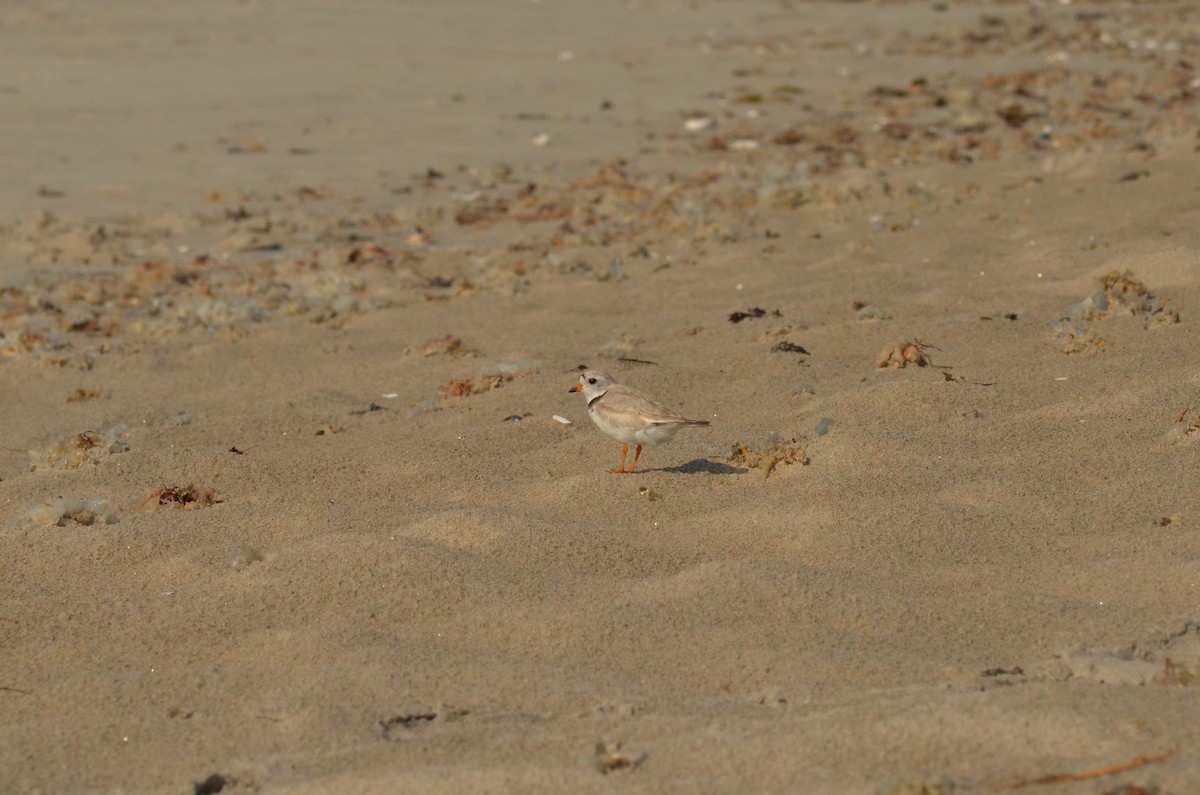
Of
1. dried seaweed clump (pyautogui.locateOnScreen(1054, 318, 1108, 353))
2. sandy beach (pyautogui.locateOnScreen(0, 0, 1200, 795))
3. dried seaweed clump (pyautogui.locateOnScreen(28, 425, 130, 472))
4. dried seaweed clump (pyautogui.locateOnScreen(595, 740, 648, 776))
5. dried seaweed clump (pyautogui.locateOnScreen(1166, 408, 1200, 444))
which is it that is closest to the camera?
dried seaweed clump (pyautogui.locateOnScreen(595, 740, 648, 776))

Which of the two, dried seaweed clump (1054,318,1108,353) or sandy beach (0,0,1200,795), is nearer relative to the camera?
sandy beach (0,0,1200,795)

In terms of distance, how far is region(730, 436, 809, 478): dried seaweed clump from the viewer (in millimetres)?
5402

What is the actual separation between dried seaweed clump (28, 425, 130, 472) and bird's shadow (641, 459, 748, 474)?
95.1 inches

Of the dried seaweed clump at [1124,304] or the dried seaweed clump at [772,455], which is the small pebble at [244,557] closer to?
the dried seaweed clump at [772,455]

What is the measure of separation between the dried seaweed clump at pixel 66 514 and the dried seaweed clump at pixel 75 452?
71cm

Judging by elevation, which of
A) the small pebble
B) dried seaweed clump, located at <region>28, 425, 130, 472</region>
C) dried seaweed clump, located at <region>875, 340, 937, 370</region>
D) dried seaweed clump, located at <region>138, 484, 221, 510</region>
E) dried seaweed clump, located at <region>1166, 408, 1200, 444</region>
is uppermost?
dried seaweed clump, located at <region>1166, 408, 1200, 444</region>

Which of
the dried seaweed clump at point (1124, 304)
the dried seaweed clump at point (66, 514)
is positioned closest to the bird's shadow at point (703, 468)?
the dried seaweed clump at point (66, 514)

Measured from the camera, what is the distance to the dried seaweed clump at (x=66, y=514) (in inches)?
207

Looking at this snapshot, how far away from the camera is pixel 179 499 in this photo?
18.1 feet

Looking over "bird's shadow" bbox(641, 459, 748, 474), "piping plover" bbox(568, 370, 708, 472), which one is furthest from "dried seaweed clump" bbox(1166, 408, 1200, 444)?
"piping plover" bbox(568, 370, 708, 472)

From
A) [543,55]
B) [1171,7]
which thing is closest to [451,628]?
[543,55]

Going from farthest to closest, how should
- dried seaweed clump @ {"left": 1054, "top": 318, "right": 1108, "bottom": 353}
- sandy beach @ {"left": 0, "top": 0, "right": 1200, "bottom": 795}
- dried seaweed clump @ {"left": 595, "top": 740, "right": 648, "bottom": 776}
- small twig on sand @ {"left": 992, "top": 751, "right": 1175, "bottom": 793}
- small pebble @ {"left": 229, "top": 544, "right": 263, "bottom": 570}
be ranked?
1. dried seaweed clump @ {"left": 1054, "top": 318, "right": 1108, "bottom": 353}
2. small pebble @ {"left": 229, "top": 544, "right": 263, "bottom": 570}
3. sandy beach @ {"left": 0, "top": 0, "right": 1200, "bottom": 795}
4. dried seaweed clump @ {"left": 595, "top": 740, "right": 648, "bottom": 776}
5. small twig on sand @ {"left": 992, "top": 751, "right": 1175, "bottom": 793}

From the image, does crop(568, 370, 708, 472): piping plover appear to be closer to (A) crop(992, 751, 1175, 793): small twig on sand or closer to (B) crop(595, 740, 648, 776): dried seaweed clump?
(B) crop(595, 740, 648, 776): dried seaweed clump

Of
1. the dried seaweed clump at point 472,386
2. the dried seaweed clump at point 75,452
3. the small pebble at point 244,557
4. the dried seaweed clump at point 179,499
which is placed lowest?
the dried seaweed clump at point 75,452
